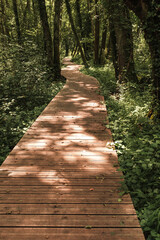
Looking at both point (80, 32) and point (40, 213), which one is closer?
point (40, 213)

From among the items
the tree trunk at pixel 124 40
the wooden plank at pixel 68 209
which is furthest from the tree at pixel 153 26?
the tree trunk at pixel 124 40

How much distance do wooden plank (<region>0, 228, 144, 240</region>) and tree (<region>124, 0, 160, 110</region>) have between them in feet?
11.6

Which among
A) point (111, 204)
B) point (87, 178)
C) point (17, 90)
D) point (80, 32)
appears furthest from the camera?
point (80, 32)

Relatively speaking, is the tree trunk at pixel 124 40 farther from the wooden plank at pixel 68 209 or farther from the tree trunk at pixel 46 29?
the wooden plank at pixel 68 209

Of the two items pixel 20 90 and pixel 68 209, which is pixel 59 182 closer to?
pixel 68 209

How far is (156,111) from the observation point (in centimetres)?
506

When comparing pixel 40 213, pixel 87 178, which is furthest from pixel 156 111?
pixel 40 213

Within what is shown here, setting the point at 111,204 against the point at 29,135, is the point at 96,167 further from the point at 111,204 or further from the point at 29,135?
the point at 29,135

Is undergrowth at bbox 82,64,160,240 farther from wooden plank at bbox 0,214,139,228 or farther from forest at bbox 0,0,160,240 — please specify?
wooden plank at bbox 0,214,139,228

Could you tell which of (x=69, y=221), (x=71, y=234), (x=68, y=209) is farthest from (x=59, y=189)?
(x=71, y=234)

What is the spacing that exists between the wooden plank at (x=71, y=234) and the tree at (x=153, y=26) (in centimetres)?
355

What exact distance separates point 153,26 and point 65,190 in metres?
4.38

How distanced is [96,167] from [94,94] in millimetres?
6232

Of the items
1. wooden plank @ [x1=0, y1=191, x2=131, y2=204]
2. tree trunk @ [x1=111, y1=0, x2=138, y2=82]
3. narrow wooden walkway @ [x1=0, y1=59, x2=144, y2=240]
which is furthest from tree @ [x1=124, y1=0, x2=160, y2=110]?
tree trunk @ [x1=111, y1=0, x2=138, y2=82]
